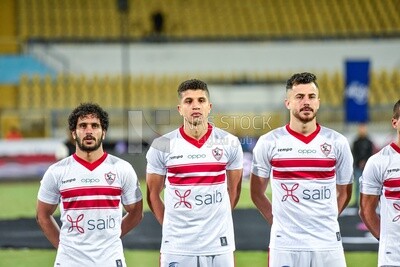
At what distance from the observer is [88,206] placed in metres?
7.01

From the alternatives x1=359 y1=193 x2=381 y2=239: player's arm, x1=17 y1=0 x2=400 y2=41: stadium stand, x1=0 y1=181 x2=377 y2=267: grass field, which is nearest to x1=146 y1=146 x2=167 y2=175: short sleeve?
Result: x1=359 y1=193 x2=381 y2=239: player's arm

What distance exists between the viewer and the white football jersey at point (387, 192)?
7.02 meters

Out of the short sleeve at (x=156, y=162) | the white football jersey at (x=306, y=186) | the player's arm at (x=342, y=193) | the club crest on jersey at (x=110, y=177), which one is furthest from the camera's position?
the player's arm at (x=342, y=193)

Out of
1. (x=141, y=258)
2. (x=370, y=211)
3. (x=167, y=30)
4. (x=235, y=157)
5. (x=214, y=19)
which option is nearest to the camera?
(x=370, y=211)

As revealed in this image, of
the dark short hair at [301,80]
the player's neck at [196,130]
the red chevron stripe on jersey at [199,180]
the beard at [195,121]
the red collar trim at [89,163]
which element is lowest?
the red chevron stripe on jersey at [199,180]

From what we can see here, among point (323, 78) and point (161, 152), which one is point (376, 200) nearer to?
point (161, 152)

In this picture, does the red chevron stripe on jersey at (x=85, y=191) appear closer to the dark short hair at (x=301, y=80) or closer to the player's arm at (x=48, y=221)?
the player's arm at (x=48, y=221)

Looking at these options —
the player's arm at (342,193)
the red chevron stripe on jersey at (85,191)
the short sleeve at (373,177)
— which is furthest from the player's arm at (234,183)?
the red chevron stripe on jersey at (85,191)

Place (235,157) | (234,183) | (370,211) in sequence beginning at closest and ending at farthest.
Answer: (370,211), (235,157), (234,183)

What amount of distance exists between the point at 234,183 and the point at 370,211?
1251mm

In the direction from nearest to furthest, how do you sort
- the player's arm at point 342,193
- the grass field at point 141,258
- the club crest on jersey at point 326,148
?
the club crest on jersey at point 326,148
the player's arm at point 342,193
the grass field at point 141,258

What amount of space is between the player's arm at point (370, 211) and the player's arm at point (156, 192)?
173 centimetres

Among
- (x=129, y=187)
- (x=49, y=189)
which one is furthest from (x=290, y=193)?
(x=49, y=189)

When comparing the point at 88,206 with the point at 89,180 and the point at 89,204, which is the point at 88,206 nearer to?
the point at 89,204
